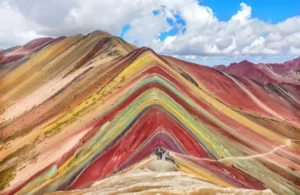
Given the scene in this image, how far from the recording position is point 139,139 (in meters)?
39.4

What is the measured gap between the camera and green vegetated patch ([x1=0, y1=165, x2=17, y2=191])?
49588mm

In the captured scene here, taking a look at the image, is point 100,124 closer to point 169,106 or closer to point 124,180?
point 169,106

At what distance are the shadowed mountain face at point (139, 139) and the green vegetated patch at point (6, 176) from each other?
0.79ft

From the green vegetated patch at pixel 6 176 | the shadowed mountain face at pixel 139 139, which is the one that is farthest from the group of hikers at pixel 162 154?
the green vegetated patch at pixel 6 176

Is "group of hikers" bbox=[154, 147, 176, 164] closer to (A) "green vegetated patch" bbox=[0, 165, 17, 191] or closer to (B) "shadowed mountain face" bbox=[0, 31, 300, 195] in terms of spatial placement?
(B) "shadowed mountain face" bbox=[0, 31, 300, 195]

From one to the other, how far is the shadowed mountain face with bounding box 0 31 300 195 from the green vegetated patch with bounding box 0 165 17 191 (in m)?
0.24

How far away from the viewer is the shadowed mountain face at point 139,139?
105 feet

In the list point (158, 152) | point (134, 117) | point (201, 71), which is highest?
point (201, 71)

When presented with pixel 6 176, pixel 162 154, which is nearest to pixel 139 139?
pixel 162 154

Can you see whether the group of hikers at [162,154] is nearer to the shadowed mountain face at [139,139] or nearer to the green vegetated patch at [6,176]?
the shadowed mountain face at [139,139]

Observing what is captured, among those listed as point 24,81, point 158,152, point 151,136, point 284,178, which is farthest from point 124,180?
point 24,81

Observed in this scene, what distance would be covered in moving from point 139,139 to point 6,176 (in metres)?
23.3

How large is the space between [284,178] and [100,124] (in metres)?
24.7

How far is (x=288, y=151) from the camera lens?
64.6 m
